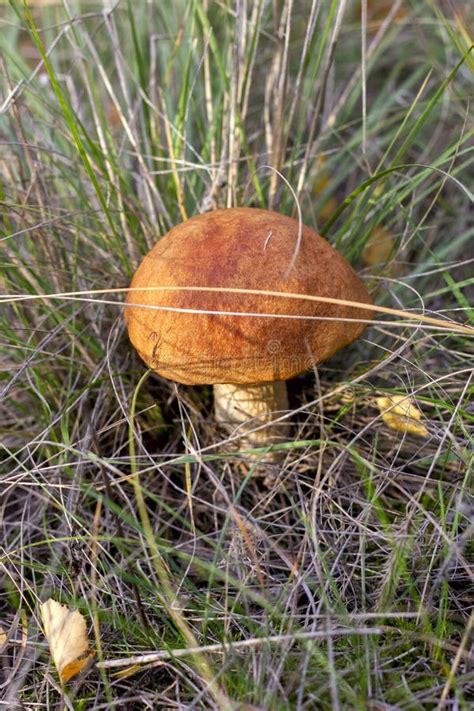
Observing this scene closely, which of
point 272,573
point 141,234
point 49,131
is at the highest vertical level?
point 49,131

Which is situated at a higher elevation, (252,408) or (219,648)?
(252,408)

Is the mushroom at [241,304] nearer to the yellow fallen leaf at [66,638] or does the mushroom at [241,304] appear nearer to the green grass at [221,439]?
the green grass at [221,439]

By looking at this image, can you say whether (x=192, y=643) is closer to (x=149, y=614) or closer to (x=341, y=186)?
(x=149, y=614)

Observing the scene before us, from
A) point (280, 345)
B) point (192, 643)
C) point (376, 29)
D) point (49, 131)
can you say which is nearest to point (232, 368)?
point (280, 345)

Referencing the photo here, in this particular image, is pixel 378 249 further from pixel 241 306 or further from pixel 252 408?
pixel 241 306

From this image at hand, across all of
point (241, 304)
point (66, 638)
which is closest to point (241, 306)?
point (241, 304)
